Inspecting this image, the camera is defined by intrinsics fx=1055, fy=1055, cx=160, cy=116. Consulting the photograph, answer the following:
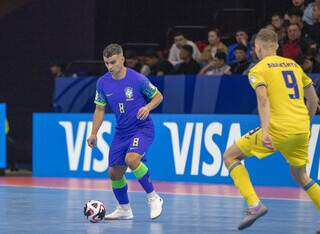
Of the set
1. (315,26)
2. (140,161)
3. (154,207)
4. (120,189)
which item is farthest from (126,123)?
(315,26)

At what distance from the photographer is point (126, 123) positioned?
12.5m

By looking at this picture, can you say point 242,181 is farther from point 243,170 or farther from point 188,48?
point 188,48

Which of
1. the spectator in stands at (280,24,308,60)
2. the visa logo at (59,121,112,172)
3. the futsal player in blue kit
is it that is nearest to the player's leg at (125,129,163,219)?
the futsal player in blue kit

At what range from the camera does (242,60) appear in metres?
20.0

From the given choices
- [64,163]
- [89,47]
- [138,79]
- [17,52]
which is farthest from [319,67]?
[17,52]

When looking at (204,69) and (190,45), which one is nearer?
(204,69)

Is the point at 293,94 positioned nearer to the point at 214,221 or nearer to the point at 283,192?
the point at 214,221

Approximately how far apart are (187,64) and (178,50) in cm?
145

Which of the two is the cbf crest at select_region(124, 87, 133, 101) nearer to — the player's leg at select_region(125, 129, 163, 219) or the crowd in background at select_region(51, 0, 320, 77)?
the player's leg at select_region(125, 129, 163, 219)

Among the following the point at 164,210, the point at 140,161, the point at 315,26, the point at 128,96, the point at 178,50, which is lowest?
the point at 164,210

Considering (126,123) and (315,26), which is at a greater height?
(126,123)

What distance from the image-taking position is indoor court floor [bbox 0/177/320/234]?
11.4 m

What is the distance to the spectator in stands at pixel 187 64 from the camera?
820 inches

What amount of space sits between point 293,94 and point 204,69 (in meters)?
9.23
